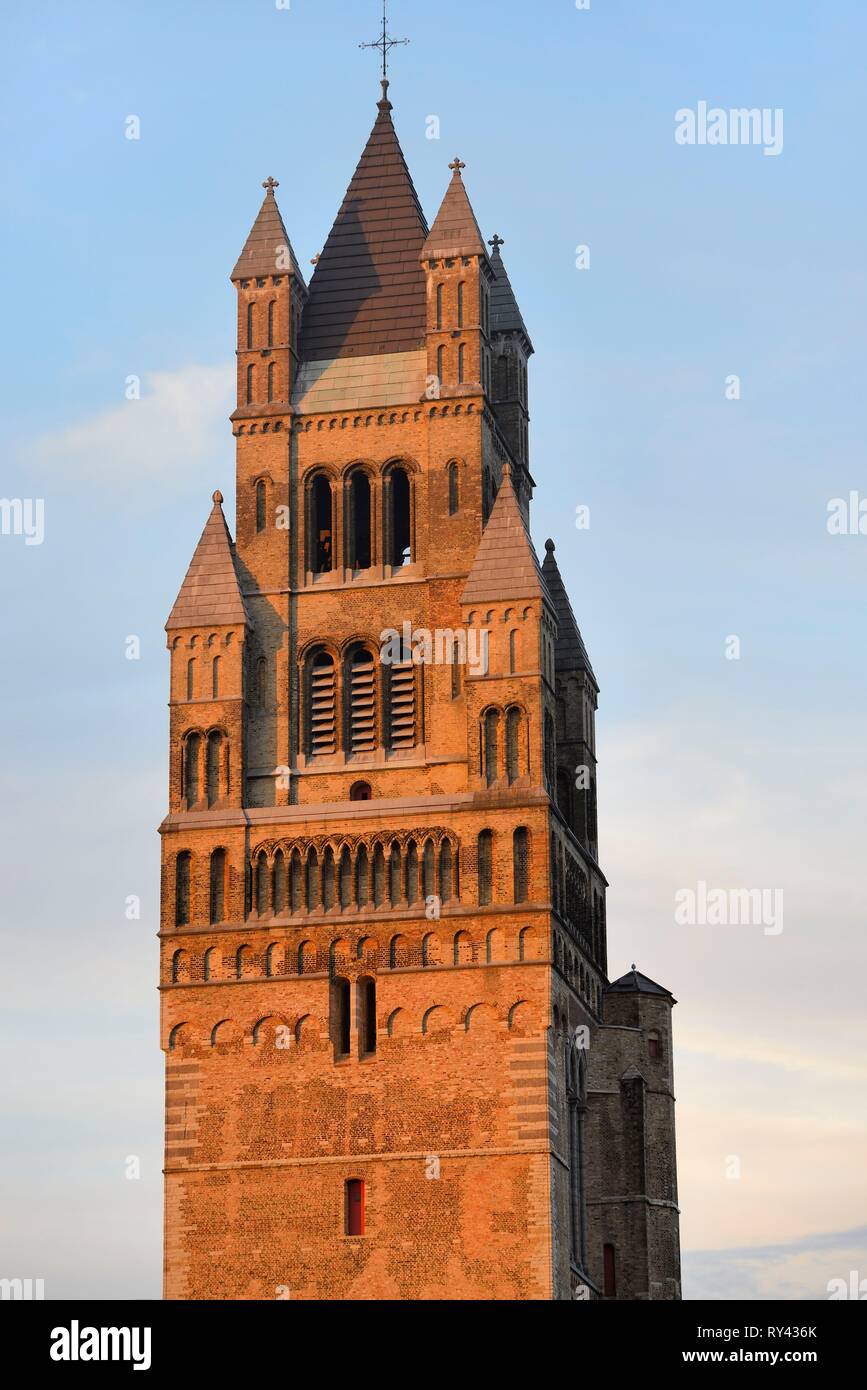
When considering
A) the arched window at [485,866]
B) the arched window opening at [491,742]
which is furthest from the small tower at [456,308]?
the arched window at [485,866]

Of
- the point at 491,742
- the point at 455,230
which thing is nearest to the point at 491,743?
the point at 491,742

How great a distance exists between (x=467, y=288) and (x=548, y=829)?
14.7m

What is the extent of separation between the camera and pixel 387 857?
218 feet

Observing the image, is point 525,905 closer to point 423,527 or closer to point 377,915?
point 377,915

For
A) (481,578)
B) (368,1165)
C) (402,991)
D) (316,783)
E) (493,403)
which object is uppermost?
(493,403)

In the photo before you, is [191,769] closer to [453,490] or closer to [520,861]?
[520,861]

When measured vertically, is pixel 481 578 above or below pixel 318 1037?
above

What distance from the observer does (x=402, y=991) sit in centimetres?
6519

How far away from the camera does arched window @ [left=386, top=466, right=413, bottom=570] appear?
7081 cm

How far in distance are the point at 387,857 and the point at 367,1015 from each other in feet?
12.1
